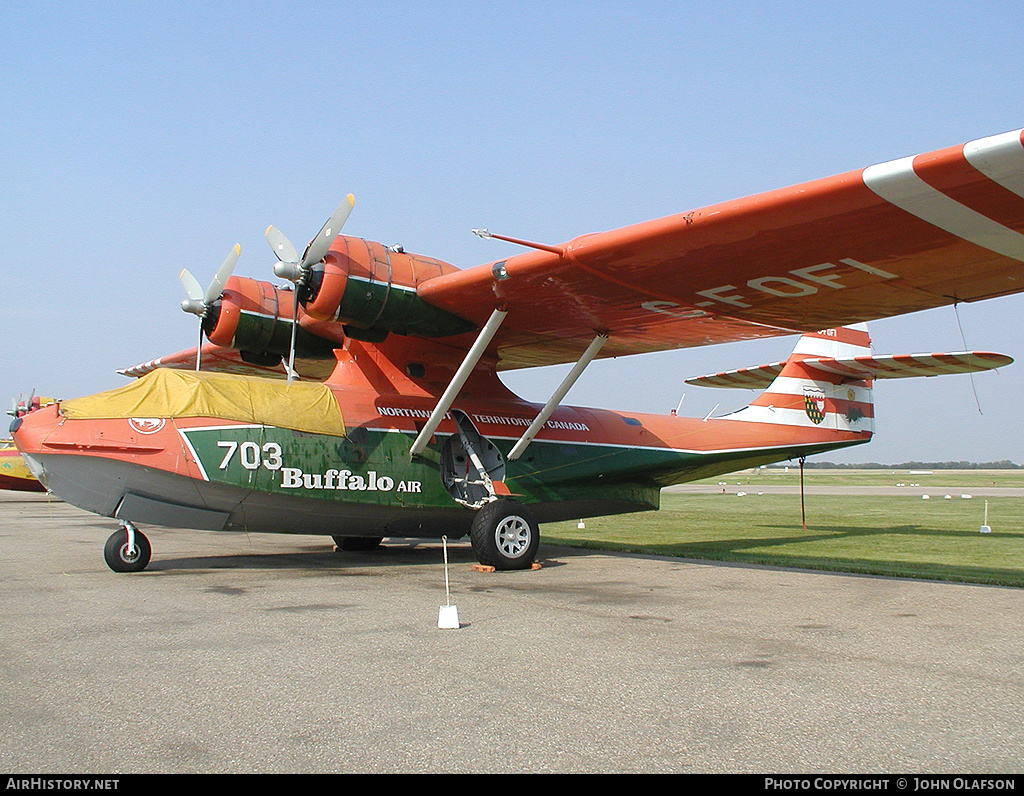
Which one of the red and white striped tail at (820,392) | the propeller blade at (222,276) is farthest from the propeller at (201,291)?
the red and white striped tail at (820,392)

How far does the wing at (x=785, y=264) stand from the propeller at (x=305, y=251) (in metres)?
1.40

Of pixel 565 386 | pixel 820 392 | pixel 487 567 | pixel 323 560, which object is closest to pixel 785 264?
pixel 565 386

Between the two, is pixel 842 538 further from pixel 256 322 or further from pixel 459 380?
pixel 256 322

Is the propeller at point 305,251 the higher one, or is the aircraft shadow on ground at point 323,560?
the propeller at point 305,251

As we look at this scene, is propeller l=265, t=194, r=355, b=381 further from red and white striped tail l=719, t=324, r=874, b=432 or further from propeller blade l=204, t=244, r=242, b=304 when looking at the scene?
red and white striped tail l=719, t=324, r=874, b=432

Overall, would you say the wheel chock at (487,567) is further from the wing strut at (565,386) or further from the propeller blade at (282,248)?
the propeller blade at (282,248)

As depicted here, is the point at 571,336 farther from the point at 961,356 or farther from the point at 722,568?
the point at 961,356

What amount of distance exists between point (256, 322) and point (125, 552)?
4.61 m

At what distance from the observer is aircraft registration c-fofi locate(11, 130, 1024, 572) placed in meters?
7.77

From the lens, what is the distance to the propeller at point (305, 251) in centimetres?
1040

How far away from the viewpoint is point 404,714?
4.07m

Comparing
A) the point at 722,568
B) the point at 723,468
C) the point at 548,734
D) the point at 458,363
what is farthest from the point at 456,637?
the point at 723,468

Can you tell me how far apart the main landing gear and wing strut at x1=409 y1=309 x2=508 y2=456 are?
3732mm

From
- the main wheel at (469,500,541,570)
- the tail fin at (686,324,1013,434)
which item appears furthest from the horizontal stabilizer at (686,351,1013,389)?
the main wheel at (469,500,541,570)
